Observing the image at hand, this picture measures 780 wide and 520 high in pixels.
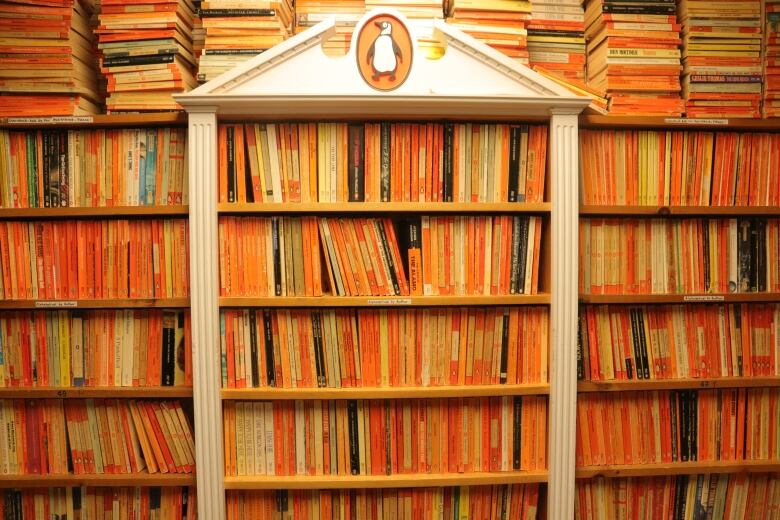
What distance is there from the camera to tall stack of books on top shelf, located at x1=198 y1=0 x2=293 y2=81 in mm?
1635

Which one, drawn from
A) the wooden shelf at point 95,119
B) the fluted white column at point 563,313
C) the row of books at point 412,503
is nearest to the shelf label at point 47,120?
the wooden shelf at point 95,119

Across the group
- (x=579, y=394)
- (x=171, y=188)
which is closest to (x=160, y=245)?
(x=171, y=188)

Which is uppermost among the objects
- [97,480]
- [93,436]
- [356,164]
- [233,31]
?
[233,31]

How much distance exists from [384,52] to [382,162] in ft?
1.13

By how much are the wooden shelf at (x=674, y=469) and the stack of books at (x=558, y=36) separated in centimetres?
149

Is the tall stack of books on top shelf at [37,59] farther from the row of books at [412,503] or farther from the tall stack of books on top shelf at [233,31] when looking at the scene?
the row of books at [412,503]

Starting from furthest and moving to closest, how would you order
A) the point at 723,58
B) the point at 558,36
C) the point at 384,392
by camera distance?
the point at 558,36 → the point at 723,58 → the point at 384,392

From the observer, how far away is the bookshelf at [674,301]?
1.64m

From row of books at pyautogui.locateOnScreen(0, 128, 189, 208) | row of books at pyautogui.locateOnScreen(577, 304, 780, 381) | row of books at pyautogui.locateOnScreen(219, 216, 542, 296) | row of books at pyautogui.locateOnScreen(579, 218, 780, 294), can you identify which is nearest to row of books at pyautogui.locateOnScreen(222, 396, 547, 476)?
row of books at pyautogui.locateOnScreen(577, 304, 780, 381)

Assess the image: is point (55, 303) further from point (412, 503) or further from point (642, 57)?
point (642, 57)

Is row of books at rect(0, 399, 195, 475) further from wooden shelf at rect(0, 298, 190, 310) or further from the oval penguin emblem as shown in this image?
the oval penguin emblem

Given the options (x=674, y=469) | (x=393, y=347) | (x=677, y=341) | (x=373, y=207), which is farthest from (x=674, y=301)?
(x=373, y=207)

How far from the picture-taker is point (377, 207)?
5.10ft

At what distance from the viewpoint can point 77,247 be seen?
1.63m
